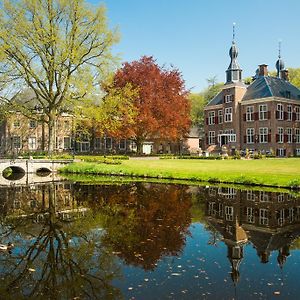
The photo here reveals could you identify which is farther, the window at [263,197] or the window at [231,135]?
the window at [231,135]

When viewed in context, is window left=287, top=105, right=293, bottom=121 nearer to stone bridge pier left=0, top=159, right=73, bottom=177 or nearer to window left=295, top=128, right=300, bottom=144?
window left=295, top=128, right=300, bottom=144

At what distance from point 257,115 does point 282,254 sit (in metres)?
38.3

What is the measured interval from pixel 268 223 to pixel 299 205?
310 cm

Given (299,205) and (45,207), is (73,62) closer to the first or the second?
(45,207)

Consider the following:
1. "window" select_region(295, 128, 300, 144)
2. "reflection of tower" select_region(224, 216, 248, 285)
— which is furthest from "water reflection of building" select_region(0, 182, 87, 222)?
"window" select_region(295, 128, 300, 144)

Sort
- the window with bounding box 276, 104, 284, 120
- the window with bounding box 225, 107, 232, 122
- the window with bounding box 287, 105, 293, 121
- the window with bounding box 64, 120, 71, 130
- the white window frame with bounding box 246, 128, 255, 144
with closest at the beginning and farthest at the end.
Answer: the window with bounding box 276, 104, 284, 120 < the window with bounding box 287, 105, 293, 121 < the white window frame with bounding box 246, 128, 255, 144 < the window with bounding box 225, 107, 232, 122 < the window with bounding box 64, 120, 71, 130

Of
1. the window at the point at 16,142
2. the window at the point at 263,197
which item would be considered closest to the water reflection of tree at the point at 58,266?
the window at the point at 263,197

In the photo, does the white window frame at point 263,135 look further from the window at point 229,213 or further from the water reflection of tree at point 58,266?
the water reflection of tree at point 58,266

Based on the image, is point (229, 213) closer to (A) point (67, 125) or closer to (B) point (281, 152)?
(B) point (281, 152)

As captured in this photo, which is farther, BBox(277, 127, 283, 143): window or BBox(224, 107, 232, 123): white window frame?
BBox(224, 107, 232, 123): white window frame

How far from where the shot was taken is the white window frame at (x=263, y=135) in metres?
43.0

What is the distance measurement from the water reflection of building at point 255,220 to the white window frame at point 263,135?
28168 millimetres

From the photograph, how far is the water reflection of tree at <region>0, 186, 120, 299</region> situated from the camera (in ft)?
18.5

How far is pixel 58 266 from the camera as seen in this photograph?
6.72 meters
